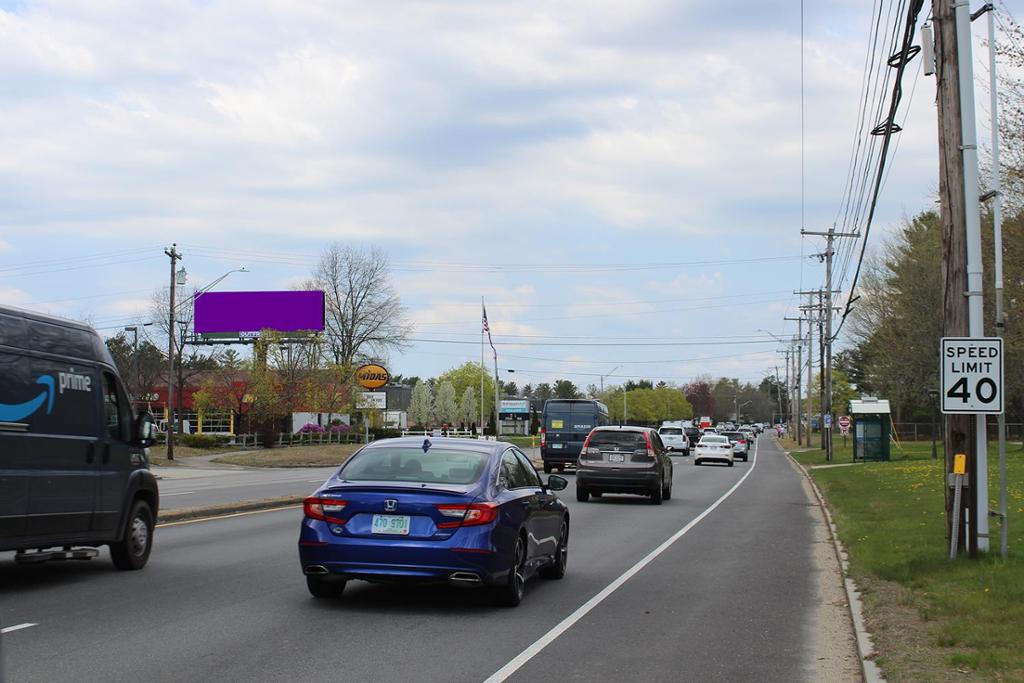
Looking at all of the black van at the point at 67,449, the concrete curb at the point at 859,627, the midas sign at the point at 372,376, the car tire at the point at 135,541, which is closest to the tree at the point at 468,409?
the midas sign at the point at 372,376

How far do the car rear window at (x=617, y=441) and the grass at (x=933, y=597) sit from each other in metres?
5.69

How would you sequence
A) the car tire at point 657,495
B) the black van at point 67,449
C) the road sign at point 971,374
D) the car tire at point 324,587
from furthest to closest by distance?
1. the car tire at point 657,495
2. the road sign at point 971,374
3. the black van at point 67,449
4. the car tire at point 324,587

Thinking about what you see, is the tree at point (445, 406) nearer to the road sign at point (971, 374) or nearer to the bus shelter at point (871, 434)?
the bus shelter at point (871, 434)

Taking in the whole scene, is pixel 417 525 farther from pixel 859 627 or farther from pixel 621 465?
pixel 621 465

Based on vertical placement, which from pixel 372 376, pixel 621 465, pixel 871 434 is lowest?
pixel 621 465

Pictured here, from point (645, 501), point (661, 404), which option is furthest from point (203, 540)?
point (661, 404)

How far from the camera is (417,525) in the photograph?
968 centimetres

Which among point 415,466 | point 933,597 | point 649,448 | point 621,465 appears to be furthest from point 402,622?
point 649,448

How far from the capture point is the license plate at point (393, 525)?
9680mm

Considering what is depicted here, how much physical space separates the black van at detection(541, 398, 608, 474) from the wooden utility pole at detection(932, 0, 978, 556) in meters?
26.7

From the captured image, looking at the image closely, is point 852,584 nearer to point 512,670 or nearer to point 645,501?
point 512,670

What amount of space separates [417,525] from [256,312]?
224ft

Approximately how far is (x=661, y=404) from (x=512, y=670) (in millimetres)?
183133

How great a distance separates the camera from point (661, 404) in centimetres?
18888
